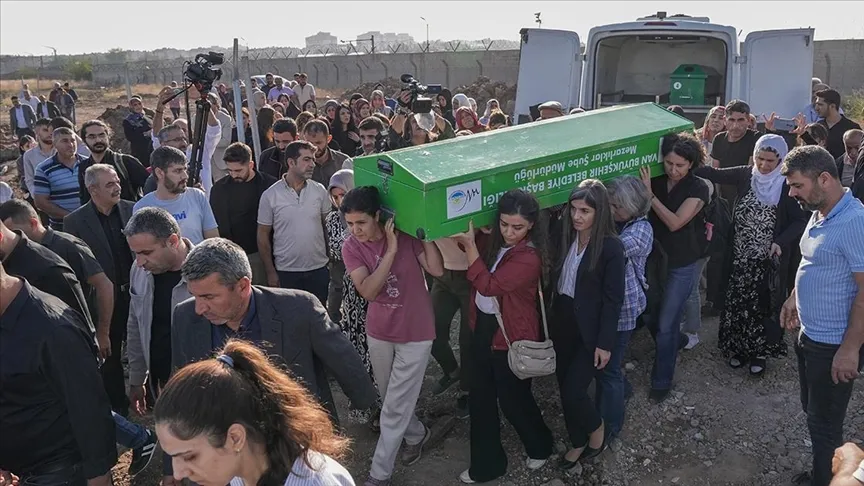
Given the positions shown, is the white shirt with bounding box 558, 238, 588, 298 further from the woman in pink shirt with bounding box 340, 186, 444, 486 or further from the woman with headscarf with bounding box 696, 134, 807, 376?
the woman with headscarf with bounding box 696, 134, 807, 376

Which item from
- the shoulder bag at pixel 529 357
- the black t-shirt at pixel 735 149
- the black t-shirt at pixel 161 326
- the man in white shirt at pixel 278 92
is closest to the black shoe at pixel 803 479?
the shoulder bag at pixel 529 357

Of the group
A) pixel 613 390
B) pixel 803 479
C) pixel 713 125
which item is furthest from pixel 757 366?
pixel 713 125

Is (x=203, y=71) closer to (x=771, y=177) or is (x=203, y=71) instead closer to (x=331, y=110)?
(x=331, y=110)

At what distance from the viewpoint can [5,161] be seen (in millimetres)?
17328

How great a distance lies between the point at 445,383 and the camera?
4918mm

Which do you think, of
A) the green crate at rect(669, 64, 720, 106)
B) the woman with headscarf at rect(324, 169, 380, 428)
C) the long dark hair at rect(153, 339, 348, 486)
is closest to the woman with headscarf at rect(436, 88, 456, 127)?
the green crate at rect(669, 64, 720, 106)

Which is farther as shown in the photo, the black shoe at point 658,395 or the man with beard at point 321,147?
the man with beard at point 321,147

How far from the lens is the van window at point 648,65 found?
8820 mm

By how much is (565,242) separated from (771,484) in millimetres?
1782

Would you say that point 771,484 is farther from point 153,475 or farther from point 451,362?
point 153,475

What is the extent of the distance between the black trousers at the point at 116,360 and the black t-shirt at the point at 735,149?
15.7 ft

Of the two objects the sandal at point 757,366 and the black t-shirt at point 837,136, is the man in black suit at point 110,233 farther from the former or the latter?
the black t-shirt at point 837,136

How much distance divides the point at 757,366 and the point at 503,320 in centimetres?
217

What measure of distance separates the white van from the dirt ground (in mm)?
3565
